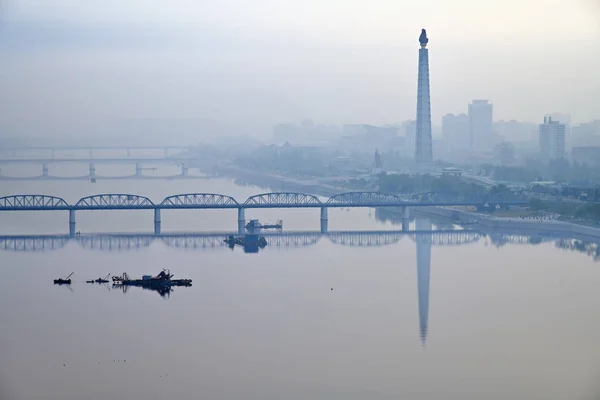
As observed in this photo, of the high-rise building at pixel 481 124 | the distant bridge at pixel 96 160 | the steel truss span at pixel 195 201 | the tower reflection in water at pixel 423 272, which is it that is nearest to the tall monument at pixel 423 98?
the steel truss span at pixel 195 201

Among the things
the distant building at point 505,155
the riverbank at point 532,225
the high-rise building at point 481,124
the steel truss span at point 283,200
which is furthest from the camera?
the high-rise building at point 481,124

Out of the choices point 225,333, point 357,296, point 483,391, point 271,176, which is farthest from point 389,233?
point 271,176

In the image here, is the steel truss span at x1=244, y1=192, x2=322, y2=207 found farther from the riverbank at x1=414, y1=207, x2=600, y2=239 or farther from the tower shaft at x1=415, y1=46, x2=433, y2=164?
the tower shaft at x1=415, y1=46, x2=433, y2=164

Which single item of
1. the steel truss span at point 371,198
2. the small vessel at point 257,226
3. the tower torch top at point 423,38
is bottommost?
the small vessel at point 257,226

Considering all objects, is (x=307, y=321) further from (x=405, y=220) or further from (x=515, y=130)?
(x=515, y=130)

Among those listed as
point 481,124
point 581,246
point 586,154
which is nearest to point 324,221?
point 581,246

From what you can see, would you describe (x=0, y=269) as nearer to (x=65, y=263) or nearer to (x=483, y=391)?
(x=65, y=263)

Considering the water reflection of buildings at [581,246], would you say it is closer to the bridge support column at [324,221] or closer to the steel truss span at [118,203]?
the bridge support column at [324,221]
